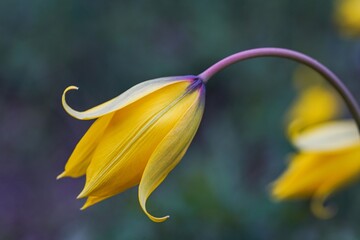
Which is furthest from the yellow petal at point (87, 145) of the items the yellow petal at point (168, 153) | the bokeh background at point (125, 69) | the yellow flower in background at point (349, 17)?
the yellow flower in background at point (349, 17)

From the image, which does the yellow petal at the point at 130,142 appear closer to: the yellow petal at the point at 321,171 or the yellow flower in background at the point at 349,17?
the yellow petal at the point at 321,171

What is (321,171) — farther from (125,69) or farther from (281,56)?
(125,69)

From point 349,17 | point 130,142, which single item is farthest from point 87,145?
point 349,17

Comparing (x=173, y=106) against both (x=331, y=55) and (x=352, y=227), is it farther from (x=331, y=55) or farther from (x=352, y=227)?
(x=331, y=55)

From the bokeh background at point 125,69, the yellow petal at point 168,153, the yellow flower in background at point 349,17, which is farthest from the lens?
the bokeh background at point 125,69

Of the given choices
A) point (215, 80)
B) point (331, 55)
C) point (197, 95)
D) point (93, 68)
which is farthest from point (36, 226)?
point (197, 95)
